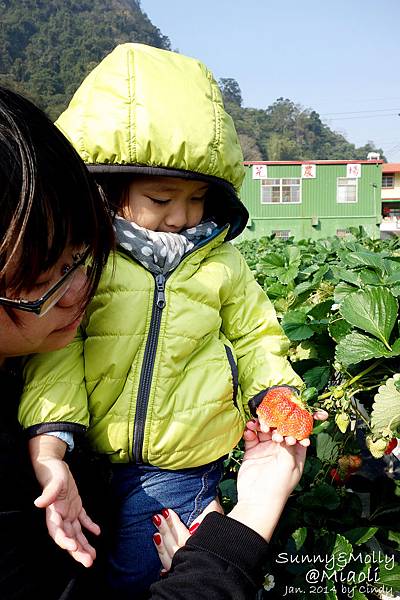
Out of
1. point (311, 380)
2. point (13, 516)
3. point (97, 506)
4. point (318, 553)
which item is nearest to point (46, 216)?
point (13, 516)

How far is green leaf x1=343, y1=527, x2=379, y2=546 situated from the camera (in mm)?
1828

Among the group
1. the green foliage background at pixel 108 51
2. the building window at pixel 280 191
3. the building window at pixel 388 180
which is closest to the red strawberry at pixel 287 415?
the building window at pixel 280 191

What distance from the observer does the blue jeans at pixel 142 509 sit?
4.34ft

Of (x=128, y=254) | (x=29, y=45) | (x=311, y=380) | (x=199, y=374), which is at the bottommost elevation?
(x=311, y=380)

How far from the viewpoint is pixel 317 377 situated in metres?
1.71

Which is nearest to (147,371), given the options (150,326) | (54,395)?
(150,326)

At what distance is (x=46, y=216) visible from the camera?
837 mm

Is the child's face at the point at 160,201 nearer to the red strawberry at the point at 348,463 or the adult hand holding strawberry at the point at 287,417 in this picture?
the adult hand holding strawberry at the point at 287,417

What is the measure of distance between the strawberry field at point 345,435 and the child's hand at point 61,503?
1.82ft

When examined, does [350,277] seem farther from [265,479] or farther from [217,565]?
[217,565]

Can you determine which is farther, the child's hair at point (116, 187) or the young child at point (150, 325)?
the child's hair at point (116, 187)

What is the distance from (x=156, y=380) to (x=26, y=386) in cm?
29

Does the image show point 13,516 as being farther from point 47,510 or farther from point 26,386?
point 26,386

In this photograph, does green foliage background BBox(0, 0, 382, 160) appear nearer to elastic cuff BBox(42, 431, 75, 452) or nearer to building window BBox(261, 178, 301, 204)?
building window BBox(261, 178, 301, 204)
